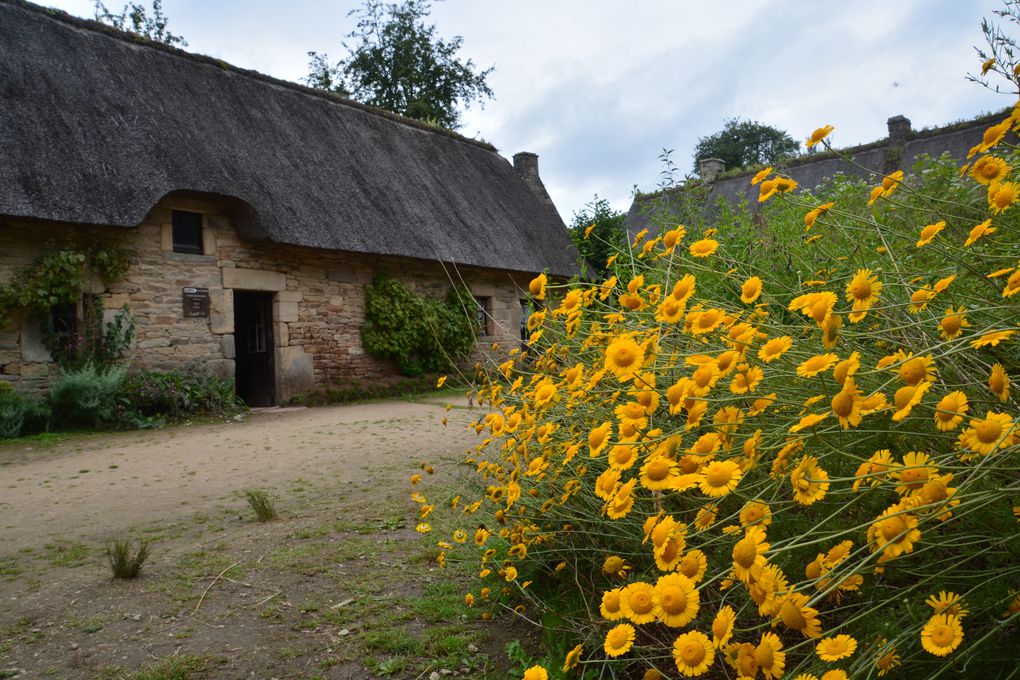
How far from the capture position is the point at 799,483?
3.66 feet

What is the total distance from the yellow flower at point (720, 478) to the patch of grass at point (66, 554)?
3155 millimetres

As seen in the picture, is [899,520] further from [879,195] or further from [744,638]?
[879,195]

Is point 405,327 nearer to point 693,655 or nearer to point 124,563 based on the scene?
point 124,563

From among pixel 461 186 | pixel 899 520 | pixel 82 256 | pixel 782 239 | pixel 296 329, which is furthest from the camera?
pixel 461 186

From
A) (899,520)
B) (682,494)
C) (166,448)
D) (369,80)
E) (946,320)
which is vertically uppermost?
(369,80)

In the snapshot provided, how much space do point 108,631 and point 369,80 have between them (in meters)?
26.1

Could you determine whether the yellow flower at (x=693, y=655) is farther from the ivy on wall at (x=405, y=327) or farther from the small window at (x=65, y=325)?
the ivy on wall at (x=405, y=327)

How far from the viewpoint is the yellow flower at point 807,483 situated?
3.64 feet

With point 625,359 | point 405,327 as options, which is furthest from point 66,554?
point 405,327

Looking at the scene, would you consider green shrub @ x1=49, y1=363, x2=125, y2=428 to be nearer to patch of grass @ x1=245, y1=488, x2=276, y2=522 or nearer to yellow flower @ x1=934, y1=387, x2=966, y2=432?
patch of grass @ x1=245, y1=488, x2=276, y2=522

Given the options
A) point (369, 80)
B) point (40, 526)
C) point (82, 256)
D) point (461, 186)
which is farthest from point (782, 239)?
point (369, 80)

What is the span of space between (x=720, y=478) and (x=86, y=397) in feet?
27.9

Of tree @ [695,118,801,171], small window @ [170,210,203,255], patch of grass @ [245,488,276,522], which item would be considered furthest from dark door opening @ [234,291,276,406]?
tree @ [695,118,801,171]

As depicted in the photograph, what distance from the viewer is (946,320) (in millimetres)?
1229
